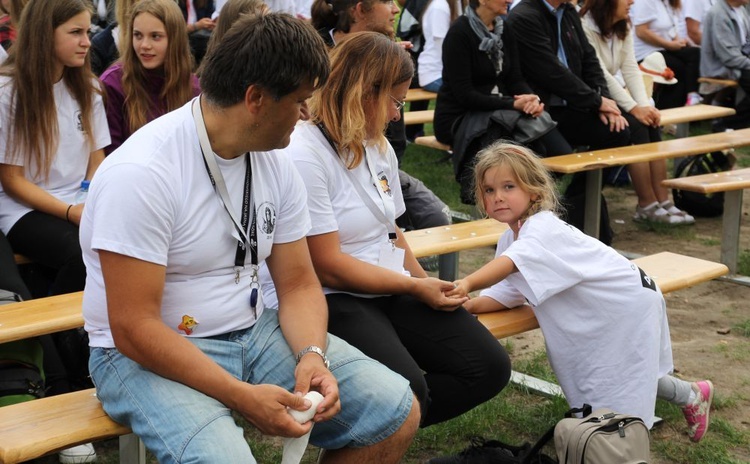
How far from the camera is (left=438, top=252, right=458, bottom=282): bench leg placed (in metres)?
4.72

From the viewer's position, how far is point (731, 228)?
583cm

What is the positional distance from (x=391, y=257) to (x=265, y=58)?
1106 mm

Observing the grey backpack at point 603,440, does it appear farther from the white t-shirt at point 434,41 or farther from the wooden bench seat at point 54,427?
the white t-shirt at point 434,41

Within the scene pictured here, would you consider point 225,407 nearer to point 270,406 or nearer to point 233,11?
point 270,406

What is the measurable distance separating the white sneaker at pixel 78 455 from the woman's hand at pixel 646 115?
178 inches

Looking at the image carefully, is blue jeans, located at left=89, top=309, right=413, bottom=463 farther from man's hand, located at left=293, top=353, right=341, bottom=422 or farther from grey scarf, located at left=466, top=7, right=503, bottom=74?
grey scarf, located at left=466, top=7, right=503, bottom=74

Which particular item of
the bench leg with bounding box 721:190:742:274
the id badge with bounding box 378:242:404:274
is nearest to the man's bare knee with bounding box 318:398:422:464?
the id badge with bounding box 378:242:404:274

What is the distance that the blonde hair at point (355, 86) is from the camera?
325cm

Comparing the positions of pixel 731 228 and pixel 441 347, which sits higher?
pixel 441 347

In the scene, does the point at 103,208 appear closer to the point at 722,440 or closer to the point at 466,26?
the point at 722,440

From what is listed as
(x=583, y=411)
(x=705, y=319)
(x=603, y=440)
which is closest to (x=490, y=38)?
(x=705, y=319)

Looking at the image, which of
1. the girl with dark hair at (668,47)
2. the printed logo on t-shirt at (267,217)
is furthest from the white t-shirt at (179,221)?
the girl with dark hair at (668,47)

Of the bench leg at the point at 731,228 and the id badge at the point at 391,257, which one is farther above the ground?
the id badge at the point at 391,257

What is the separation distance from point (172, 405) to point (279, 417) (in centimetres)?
26
